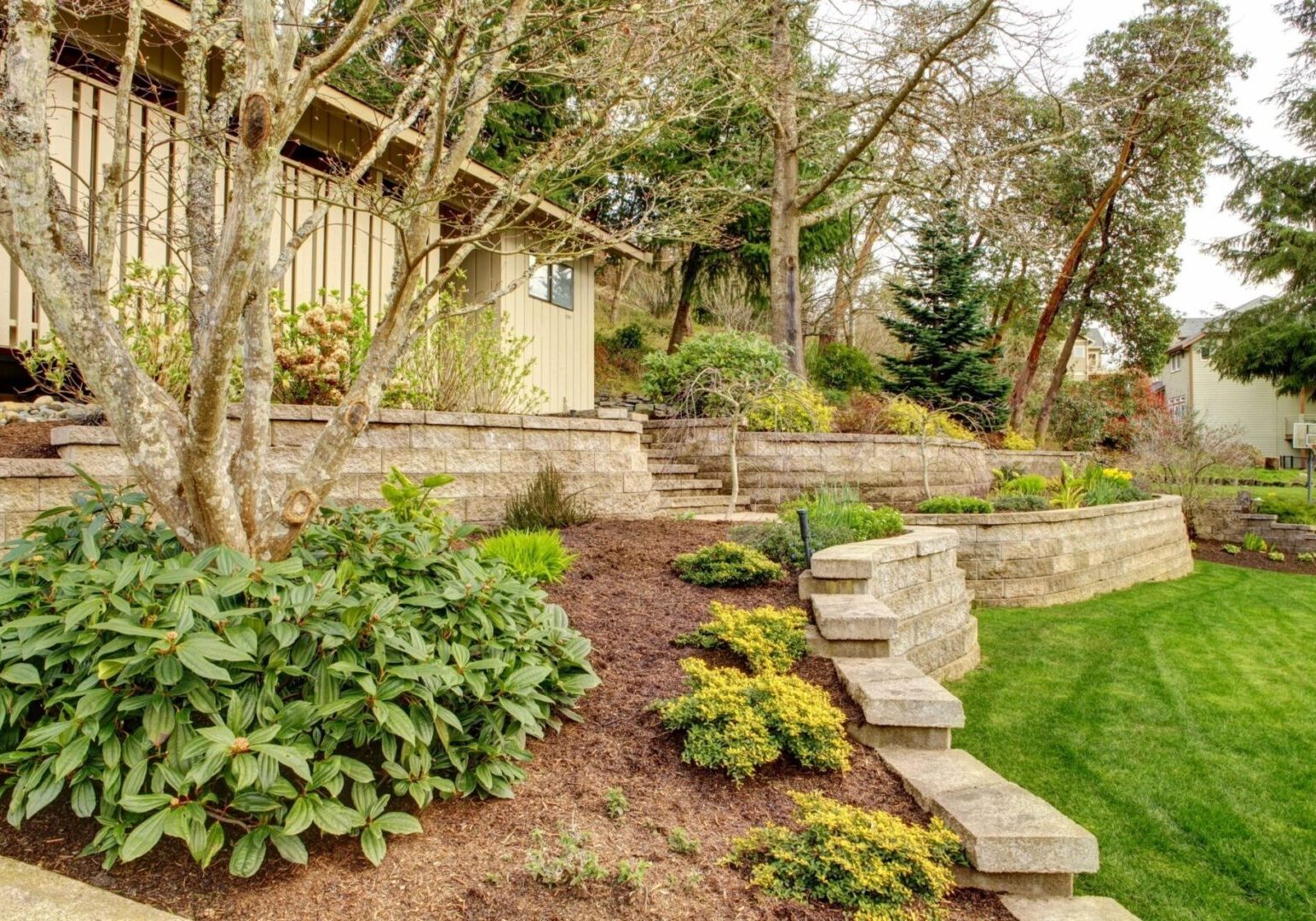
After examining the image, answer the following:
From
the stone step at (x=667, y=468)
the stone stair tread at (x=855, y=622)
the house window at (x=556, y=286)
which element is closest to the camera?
the stone stair tread at (x=855, y=622)

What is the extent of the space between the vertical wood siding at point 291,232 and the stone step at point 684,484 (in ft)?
5.59

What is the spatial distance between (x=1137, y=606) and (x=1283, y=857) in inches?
192

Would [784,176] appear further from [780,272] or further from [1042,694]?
[1042,694]

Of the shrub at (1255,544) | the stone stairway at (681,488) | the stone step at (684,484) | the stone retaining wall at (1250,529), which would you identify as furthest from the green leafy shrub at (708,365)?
the stone retaining wall at (1250,529)

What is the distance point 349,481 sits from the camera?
15.7ft

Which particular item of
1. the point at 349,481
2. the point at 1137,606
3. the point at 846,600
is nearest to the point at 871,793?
the point at 846,600

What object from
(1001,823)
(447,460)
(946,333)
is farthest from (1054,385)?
(1001,823)

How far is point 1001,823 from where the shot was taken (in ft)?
7.40

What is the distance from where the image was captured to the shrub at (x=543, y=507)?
16.7ft

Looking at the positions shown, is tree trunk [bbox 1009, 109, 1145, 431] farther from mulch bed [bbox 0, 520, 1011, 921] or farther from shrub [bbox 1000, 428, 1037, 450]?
mulch bed [bbox 0, 520, 1011, 921]

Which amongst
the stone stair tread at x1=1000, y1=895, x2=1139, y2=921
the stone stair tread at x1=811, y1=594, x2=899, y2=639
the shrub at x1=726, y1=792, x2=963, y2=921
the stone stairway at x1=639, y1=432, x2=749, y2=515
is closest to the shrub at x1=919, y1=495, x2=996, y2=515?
the stone stairway at x1=639, y1=432, x2=749, y2=515

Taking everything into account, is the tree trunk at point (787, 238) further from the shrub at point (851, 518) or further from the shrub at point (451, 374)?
the shrub at point (451, 374)

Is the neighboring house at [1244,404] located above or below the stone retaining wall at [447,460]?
above

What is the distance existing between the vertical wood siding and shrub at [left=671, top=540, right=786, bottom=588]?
6.40 feet
